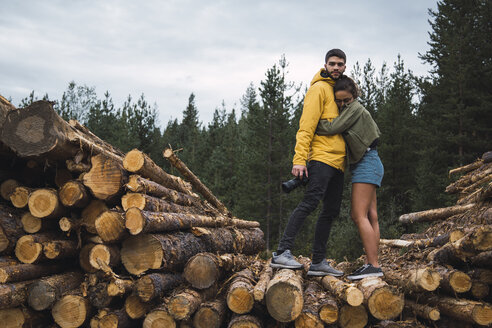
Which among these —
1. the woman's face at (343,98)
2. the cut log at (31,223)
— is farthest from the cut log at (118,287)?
the woman's face at (343,98)

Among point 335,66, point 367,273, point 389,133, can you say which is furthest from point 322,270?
point 389,133

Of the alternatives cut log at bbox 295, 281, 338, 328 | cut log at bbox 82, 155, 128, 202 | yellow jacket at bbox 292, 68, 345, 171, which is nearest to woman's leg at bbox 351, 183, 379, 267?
yellow jacket at bbox 292, 68, 345, 171

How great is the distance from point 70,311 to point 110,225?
83 centimetres

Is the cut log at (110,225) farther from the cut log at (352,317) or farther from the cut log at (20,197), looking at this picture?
the cut log at (352,317)

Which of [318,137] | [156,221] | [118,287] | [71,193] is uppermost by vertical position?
[318,137]

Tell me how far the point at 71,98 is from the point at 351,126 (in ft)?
130

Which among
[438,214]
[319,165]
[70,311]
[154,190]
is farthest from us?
[438,214]

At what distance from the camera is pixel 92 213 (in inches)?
165

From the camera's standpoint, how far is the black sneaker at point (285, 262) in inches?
162

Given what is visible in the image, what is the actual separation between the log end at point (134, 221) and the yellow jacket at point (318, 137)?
1.64m

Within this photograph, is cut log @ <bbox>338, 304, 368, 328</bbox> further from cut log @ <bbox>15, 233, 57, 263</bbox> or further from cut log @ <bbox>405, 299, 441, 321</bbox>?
cut log @ <bbox>15, 233, 57, 263</bbox>

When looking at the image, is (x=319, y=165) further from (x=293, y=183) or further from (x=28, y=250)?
(x=28, y=250)

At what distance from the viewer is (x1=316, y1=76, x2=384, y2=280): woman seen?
427cm

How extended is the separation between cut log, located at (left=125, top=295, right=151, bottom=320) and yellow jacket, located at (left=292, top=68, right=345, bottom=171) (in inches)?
79.7
